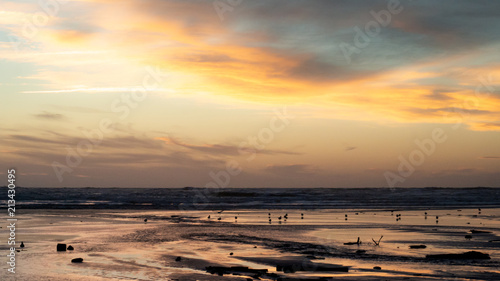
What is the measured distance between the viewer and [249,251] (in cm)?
2638

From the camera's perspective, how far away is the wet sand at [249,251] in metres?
19.4

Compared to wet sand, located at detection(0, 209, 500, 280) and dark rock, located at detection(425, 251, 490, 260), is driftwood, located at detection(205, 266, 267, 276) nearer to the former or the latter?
wet sand, located at detection(0, 209, 500, 280)

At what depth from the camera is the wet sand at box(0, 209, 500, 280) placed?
1939 cm

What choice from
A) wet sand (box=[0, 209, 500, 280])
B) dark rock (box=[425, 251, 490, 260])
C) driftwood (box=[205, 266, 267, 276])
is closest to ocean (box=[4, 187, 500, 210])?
wet sand (box=[0, 209, 500, 280])

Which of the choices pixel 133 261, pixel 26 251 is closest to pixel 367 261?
pixel 133 261

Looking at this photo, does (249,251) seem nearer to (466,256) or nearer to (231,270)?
(231,270)

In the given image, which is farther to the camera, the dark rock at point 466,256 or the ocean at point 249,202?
the ocean at point 249,202

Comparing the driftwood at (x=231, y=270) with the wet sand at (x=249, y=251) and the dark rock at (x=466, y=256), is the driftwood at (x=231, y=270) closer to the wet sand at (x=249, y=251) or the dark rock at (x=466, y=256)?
the wet sand at (x=249, y=251)

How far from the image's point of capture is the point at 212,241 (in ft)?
102

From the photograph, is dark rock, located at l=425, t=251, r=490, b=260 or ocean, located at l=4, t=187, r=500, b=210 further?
ocean, located at l=4, t=187, r=500, b=210

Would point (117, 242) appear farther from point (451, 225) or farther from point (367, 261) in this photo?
point (451, 225)

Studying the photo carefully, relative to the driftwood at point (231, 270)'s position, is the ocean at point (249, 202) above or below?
above

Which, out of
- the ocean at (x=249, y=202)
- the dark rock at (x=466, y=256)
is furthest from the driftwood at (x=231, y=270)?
the ocean at (x=249, y=202)

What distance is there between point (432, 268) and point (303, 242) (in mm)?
10732
